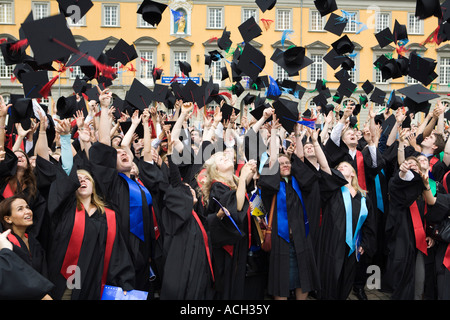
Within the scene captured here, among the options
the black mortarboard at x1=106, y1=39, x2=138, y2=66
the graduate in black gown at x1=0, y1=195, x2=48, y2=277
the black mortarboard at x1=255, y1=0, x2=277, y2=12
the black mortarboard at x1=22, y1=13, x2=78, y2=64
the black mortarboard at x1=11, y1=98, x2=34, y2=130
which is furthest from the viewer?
the black mortarboard at x1=106, y1=39, x2=138, y2=66

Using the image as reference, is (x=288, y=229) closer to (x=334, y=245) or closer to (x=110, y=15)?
(x=334, y=245)

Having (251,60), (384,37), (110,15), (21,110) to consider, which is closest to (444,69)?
(110,15)

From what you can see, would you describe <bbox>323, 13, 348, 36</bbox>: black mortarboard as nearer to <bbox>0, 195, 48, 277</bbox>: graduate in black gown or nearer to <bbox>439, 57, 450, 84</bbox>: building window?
<bbox>0, 195, 48, 277</bbox>: graduate in black gown

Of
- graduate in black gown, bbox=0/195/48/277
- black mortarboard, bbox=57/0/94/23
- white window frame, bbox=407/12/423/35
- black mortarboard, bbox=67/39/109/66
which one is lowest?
graduate in black gown, bbox=0/195/48/277

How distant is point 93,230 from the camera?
3.80 meters

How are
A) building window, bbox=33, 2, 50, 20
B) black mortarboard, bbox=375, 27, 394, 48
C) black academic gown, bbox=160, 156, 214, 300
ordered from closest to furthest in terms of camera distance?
black academic gown, bbox=160, 156, 214, 300 → black mortarboard, bbox=375, 27, 394, 48 → building window, bbox=33, 2, 50, 20

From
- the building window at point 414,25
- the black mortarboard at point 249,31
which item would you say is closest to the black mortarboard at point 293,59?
the black mortarboard at point 249,31

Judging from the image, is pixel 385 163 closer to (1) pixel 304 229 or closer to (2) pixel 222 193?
(1) pixel 304 229

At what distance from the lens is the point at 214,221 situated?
381 cm

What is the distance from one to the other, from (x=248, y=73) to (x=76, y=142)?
8.41 feet

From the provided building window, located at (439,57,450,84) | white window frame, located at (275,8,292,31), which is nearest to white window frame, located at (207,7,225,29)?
white window frame, located at (275,8,292,31)

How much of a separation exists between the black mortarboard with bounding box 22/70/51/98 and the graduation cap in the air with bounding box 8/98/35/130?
227 millimetres

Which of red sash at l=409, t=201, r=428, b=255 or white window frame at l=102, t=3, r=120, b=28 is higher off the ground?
white window frame at l=102, t=3, r=120, b=28

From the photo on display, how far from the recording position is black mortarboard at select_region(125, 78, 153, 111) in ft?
18.2
